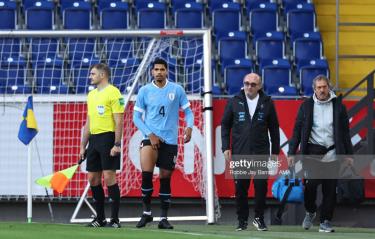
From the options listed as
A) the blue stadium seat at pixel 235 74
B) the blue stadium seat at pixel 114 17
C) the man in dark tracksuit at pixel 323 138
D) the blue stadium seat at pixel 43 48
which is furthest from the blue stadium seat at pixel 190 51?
the man in dark tracksuit at pixel 323 138

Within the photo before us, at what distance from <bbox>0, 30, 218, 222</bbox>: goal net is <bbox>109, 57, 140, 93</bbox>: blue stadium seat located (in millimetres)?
15

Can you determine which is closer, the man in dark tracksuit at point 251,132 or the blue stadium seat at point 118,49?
A: the man in dark tracksuit at point 251,132

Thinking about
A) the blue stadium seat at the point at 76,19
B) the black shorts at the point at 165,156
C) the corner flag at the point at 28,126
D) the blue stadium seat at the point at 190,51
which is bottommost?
the black shorts at the point at 165,156

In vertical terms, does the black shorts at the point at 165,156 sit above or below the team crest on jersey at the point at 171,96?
below

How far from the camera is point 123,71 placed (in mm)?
17078

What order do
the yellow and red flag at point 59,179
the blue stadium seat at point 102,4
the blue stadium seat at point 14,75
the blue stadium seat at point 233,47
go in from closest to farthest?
the yellow and red flag at point 59,179 < the blue stadium seat at point 14,75 < the blue stadium seat at point 233,47 < the blue stadium seat at point 102,4

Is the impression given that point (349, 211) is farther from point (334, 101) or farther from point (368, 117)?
point (334, 101)

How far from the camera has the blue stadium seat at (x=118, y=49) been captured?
17266 millimetres

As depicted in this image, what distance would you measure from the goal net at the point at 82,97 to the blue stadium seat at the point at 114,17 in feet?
9.19

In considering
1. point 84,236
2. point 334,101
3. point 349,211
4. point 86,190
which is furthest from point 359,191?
point 84,236

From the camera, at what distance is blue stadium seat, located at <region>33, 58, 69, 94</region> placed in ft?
56.4

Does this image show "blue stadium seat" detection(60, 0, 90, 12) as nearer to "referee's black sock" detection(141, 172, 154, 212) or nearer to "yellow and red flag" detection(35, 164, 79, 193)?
"yellow and red flag" detection(35, 164, 79, 193)

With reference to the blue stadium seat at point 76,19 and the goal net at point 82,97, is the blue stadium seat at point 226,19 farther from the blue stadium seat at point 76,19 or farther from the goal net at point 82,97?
the goal net at point 82,97

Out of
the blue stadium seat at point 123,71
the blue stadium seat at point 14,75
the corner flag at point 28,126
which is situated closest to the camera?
the corner flag at point 28,126
